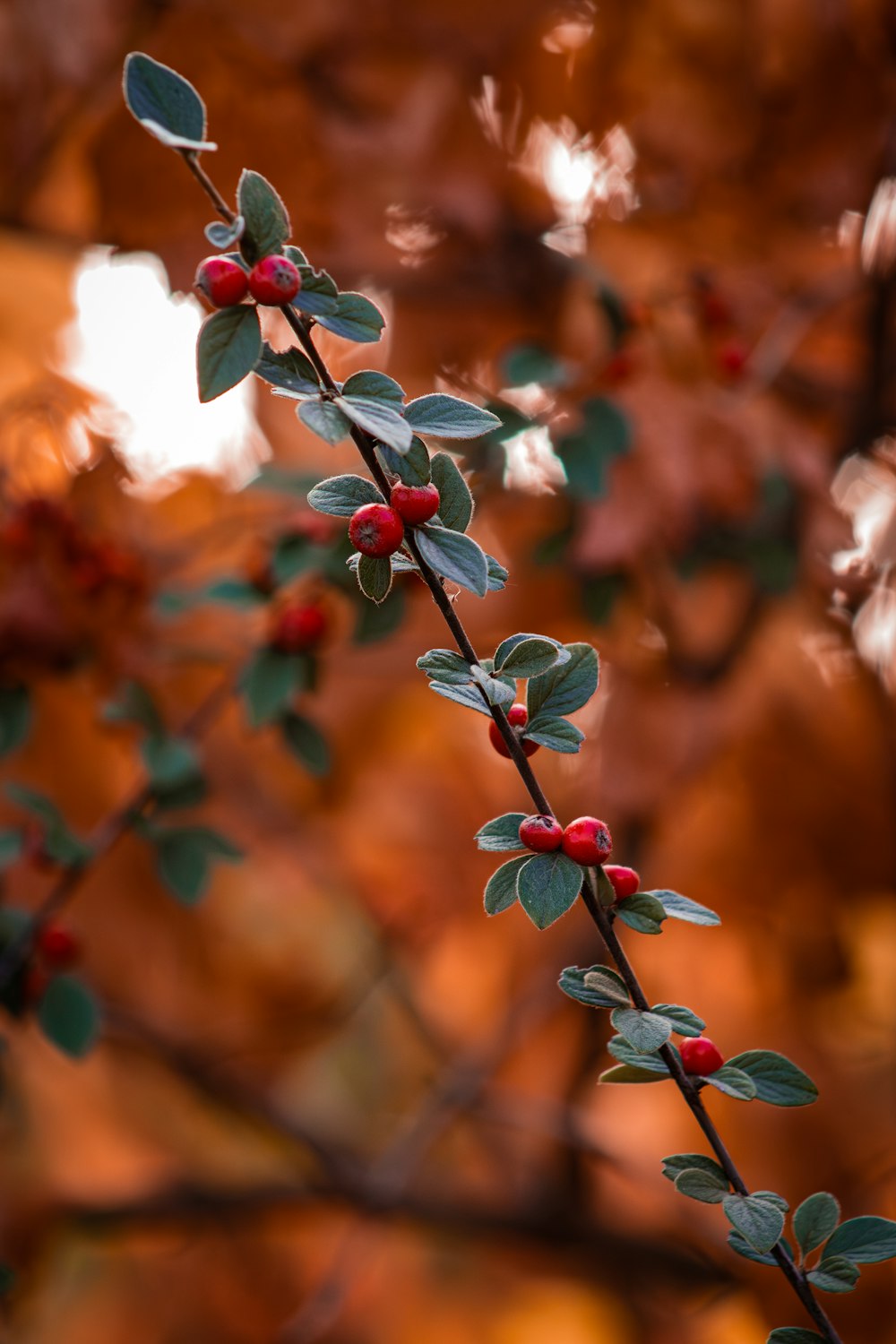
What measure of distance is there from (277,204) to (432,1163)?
4.13 ft

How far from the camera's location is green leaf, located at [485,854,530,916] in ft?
1.19

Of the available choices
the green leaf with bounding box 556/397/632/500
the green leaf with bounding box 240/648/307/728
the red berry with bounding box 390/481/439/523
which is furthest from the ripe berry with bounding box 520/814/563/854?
the green leaf with bounding box 556/397/632/500

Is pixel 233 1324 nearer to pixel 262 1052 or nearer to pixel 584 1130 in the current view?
pixel 262 1052

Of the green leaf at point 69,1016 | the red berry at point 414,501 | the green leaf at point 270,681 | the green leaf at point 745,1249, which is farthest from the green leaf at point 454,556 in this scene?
the green leaf at point 69,1016

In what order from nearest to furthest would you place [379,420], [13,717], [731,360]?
[379,420] → [13,717] → [731,360]

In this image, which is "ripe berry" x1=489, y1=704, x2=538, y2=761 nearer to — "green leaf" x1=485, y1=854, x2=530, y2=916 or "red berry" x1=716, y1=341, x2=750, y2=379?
"green leaf" x1=485, y1=854, x2=530, y2=916

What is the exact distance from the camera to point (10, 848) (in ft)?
2.38

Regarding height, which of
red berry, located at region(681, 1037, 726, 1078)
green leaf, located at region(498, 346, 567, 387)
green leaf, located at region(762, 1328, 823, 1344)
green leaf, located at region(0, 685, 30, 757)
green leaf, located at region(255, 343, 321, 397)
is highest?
green leaf, located at region(255, 343, 321, 397)

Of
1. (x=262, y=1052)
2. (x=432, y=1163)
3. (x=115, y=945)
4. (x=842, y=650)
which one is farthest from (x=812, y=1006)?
(x=115, y=945)

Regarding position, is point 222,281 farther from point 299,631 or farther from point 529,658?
point 299,631

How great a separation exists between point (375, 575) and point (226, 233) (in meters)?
0.11

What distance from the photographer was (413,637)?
1.09 meters

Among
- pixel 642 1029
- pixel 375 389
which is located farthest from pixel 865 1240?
pixel 375 389

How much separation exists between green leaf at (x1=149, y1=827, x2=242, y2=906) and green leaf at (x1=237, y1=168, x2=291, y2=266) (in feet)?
1.66
